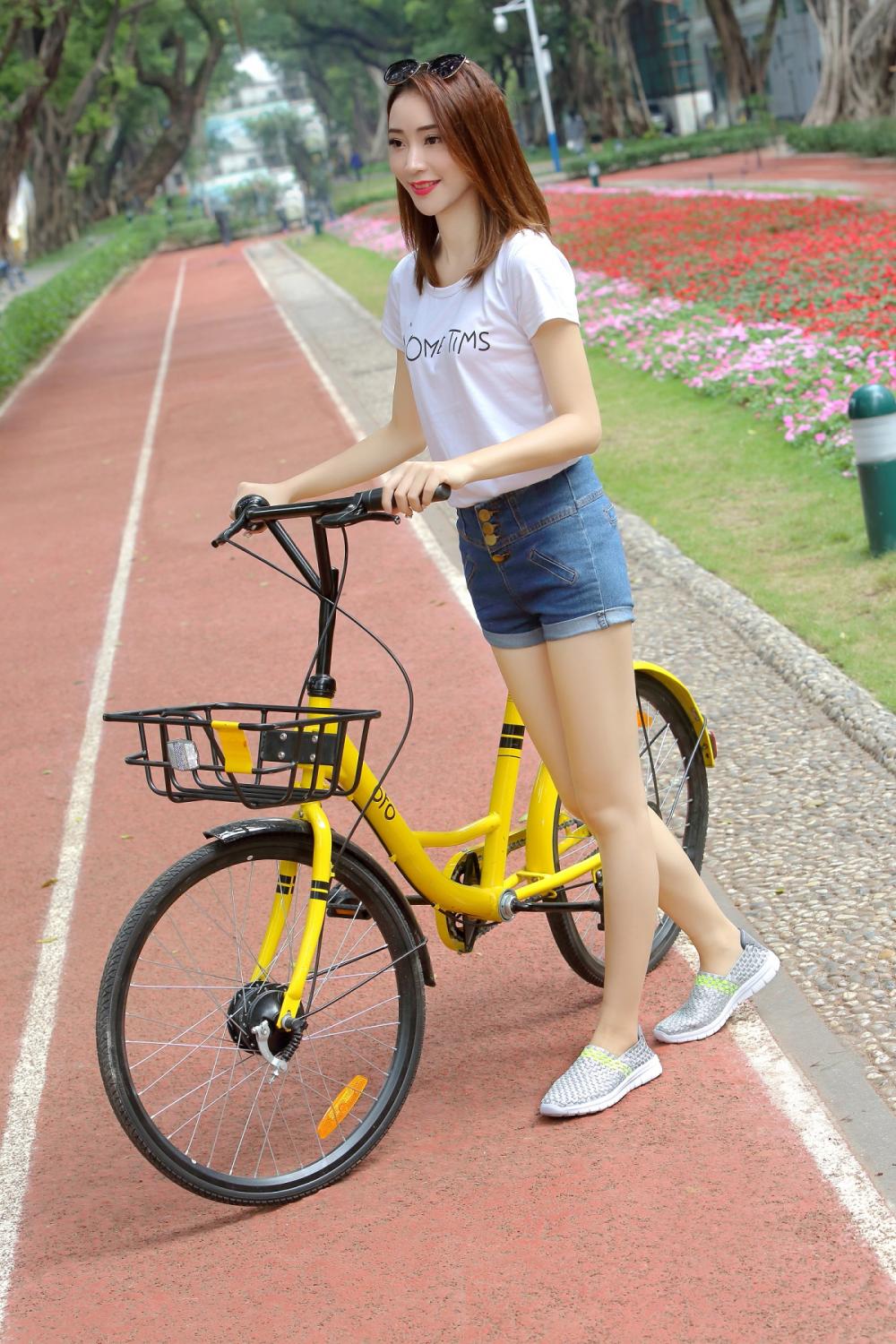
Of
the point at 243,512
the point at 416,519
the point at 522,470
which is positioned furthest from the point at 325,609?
the point at 416,519

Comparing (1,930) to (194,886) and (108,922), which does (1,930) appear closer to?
(108,922)

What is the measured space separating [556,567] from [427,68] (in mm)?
1024

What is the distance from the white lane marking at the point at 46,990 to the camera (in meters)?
3.87

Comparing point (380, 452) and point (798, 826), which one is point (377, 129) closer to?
point (798, 826)

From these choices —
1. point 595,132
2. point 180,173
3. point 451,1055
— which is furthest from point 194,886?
point 180,173

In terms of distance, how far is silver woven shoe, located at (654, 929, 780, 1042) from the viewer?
3910 millimetres

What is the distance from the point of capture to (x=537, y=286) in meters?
3.14

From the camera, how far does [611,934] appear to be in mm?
3662

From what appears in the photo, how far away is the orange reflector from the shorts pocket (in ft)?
4.07

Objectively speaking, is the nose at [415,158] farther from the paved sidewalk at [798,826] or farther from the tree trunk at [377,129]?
the tree trunk at [377,129]

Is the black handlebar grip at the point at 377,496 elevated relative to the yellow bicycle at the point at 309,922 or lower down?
elevated

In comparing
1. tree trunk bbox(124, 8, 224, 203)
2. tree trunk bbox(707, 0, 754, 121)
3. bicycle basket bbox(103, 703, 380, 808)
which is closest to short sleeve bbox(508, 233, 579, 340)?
bicycle basket bbox(103, 703, 380, 808)

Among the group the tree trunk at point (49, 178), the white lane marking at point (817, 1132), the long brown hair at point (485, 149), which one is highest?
the tree trunk at point (49, 178)

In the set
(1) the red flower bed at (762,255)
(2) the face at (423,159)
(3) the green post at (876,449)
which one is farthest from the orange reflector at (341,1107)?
(1) the red flower bed at (762,255)
